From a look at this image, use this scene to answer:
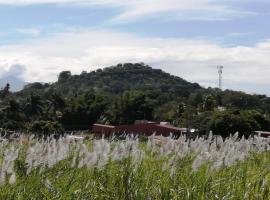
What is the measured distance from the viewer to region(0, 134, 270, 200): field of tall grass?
4.64 m

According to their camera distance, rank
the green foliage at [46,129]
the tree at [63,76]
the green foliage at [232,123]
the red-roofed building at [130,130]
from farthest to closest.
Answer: the tree at [63,76] → the green foliage at [232,123] → the green foliage at [46,129] → the red-roofed building at [130,130]

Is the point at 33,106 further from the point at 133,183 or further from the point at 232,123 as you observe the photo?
the point at 133,183

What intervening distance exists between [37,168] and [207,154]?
1986 mm

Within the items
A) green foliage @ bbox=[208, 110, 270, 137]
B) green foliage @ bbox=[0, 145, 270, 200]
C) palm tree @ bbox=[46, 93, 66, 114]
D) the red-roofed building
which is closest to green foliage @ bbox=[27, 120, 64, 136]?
the red-roofed building

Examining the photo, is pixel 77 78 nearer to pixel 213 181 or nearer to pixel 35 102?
pixel 35 102

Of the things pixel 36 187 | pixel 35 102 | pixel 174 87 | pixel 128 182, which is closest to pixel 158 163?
pixel 128 182

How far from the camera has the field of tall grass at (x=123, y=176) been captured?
4.64m

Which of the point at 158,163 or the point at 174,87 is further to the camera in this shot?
the point at 174,87

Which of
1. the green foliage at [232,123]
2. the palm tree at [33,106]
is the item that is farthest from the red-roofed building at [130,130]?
the palm tree at [33,106]

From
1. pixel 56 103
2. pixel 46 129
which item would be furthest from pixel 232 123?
pixel 56 103

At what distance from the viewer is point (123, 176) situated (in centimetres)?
521

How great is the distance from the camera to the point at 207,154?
6.36 m

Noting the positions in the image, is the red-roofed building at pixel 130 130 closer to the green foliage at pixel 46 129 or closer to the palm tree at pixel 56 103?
the green foliage at pixel 46 129

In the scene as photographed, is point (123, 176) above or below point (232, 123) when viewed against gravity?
above
